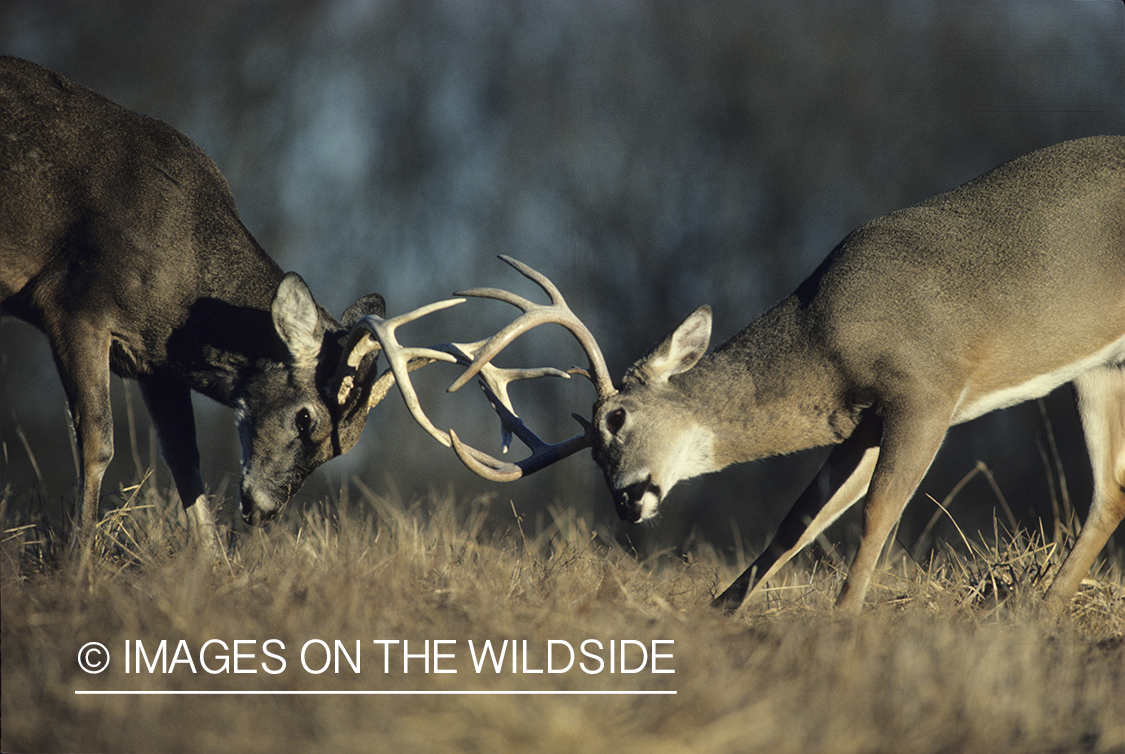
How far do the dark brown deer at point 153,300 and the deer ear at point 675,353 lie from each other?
1.55 metres

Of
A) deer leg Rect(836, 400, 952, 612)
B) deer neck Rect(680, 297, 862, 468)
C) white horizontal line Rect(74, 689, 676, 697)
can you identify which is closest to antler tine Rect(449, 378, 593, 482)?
deer neck Rect(680, 297, 862, 468)

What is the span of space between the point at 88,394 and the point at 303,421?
1.10 metres

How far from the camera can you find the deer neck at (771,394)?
5.00 meters

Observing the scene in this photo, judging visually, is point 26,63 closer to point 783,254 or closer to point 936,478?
point 783,254

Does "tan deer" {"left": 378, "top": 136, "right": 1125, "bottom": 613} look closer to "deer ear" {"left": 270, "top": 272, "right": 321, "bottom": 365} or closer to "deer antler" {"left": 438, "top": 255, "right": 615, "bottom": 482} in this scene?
"deer antler" {"left": 438, "top": 255, "right": 615, "bottom": 482}

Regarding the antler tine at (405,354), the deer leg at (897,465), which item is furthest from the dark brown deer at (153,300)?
the deer leg at (897,465)

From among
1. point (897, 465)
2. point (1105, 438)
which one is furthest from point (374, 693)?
point (1105, 438)

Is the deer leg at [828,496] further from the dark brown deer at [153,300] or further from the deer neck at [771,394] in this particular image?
the dark brown deer at [153,300]

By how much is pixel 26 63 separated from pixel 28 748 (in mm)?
4710

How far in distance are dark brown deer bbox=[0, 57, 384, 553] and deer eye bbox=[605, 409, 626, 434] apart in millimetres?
1389

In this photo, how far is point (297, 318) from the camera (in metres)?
5.28

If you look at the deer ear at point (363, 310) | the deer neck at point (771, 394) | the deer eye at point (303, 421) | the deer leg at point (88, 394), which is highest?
the deer ear at point (363, 310)

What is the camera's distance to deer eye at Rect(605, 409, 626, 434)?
205 inches

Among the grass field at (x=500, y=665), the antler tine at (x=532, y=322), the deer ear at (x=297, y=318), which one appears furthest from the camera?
the deer ear at (x=297, y=318)
